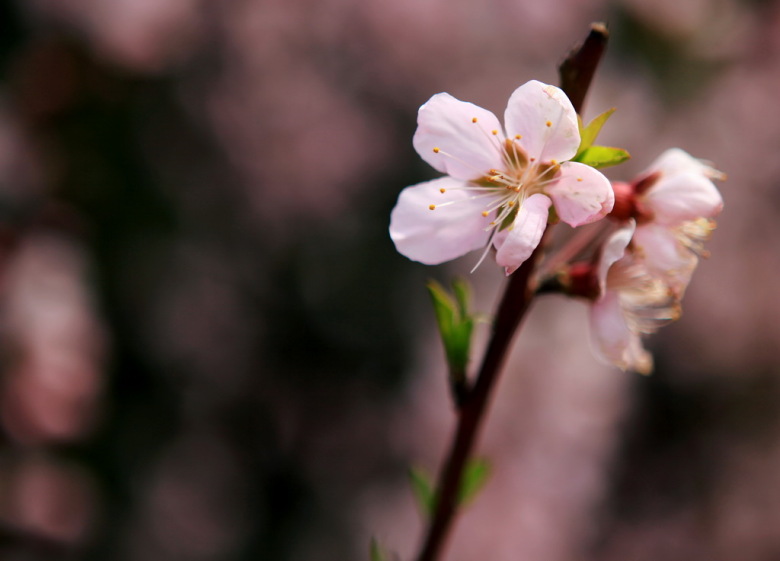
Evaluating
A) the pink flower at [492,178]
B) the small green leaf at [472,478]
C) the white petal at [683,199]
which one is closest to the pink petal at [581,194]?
the pink flower at [492,178]

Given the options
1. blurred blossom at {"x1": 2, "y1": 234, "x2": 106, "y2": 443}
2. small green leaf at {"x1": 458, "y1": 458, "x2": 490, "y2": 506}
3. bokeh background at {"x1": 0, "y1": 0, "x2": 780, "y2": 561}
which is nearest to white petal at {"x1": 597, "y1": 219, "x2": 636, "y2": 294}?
small green leaf at {"x1": 458, "y1": 458, "x2": 490, "y2": 506}

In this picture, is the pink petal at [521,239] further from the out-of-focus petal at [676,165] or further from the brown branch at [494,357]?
the out-of-focus petal at [676,165]

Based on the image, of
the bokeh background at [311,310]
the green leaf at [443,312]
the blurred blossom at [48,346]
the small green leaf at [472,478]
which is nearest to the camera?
the green leaf at [443,312]

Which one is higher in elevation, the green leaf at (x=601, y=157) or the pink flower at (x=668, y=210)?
the green leaf at (x=601, y=157)

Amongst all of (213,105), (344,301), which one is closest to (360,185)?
(344,301)

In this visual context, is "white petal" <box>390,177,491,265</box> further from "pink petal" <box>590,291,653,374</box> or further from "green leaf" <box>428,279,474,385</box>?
"pink petal" <box>590,291,653,374</box>

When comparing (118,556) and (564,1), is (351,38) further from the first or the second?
(118,556)

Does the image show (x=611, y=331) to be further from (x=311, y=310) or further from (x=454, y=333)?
(x=311, y=310)
